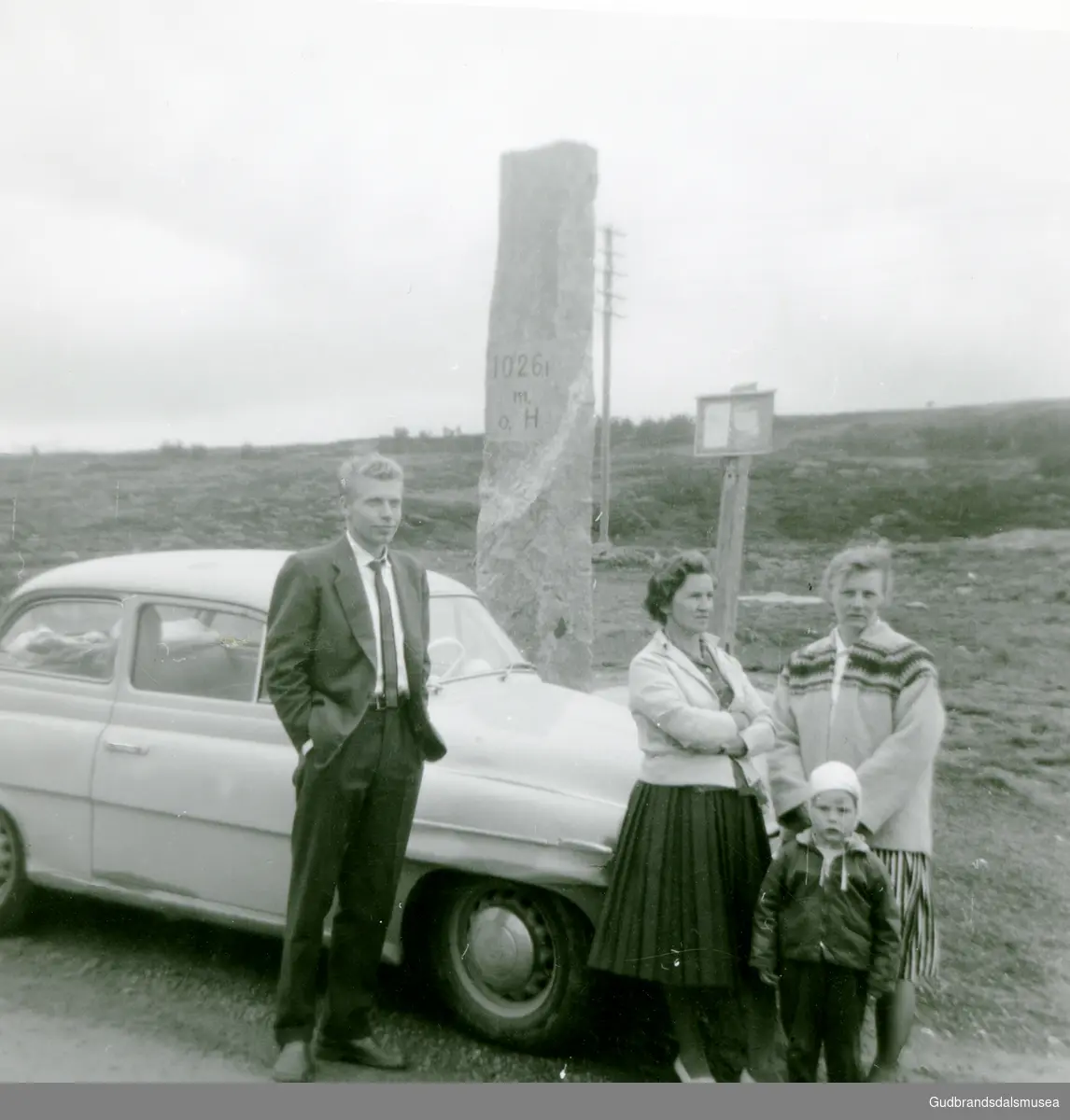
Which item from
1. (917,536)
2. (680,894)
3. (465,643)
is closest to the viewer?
(680,894)

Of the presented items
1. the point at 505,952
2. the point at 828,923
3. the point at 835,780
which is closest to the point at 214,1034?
the point at 505,952

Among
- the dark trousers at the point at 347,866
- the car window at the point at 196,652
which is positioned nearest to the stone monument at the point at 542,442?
the car window at the point at 196,652

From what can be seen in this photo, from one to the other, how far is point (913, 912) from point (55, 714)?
2908 millimetres

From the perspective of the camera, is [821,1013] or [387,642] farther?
[387,642]

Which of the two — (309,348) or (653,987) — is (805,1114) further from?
(309,348)

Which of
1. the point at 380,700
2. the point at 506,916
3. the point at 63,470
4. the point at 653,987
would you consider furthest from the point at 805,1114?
the point at 63,470

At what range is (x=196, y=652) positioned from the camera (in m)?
3.73

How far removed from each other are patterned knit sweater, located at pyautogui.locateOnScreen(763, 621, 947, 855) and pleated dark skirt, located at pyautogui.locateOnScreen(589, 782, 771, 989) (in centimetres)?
27

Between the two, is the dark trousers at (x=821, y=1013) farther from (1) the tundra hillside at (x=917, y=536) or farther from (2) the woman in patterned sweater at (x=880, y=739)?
(1) the tundra hillside at (x=917, y=536)

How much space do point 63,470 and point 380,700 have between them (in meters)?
1.69

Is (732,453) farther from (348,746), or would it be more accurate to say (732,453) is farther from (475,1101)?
(475,1101)

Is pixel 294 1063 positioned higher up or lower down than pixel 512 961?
lower down

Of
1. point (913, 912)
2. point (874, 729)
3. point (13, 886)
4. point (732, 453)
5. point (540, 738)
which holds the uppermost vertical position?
point (732, 453)

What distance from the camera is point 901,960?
2924 millimetres
